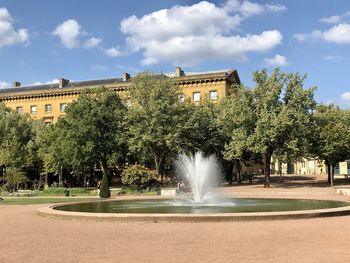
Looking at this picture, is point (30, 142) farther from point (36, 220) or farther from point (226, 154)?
point (36, 220)

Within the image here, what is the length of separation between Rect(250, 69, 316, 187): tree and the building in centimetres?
2349

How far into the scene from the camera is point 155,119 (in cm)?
4897

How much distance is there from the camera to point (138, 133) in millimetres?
49281

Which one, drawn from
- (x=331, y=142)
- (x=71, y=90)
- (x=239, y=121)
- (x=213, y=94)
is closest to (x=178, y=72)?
(x=213, y=94)

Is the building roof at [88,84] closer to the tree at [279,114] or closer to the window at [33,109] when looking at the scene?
the window at [33,109]

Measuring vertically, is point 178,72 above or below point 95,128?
above

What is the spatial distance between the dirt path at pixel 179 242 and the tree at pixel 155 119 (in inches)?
1294

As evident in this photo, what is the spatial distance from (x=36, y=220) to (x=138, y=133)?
3165 centimetres

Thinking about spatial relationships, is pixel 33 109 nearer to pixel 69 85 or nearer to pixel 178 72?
pixel 69 85

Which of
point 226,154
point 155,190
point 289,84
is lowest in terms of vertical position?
point 155,190

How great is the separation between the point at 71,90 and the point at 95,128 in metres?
31.6

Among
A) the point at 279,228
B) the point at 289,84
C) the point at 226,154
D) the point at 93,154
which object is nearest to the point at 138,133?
the point at 93,154

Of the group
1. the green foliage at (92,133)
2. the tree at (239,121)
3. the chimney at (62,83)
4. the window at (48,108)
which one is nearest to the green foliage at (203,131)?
the tree at (239,121)

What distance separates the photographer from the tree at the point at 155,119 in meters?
48.9
